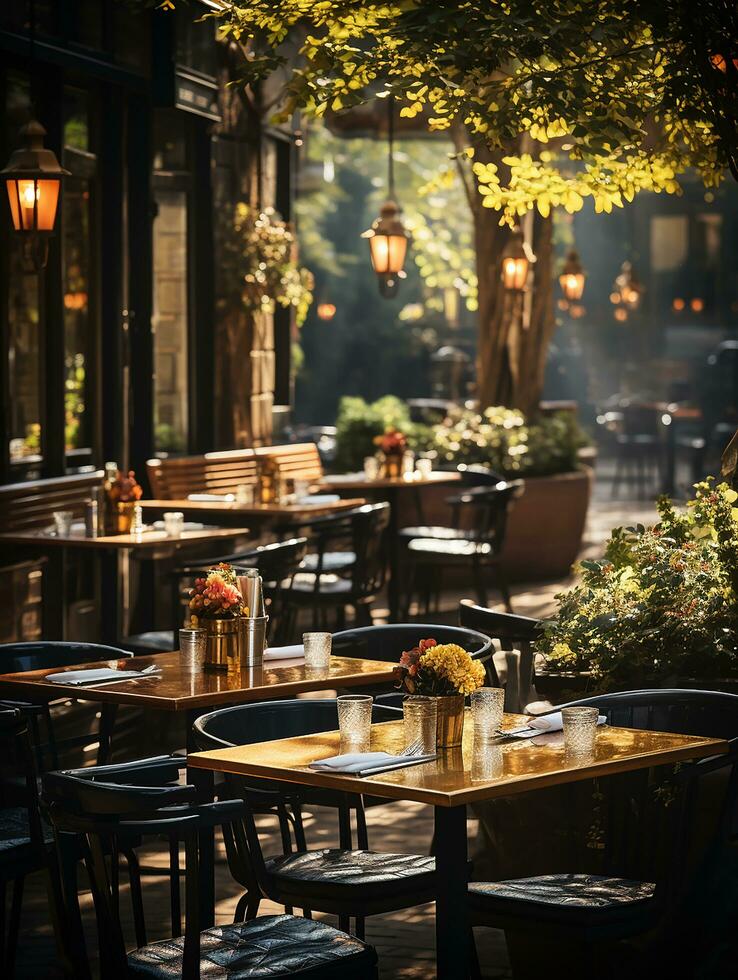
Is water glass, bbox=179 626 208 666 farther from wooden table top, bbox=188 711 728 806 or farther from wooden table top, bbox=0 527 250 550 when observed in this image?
wooden table top, bbox=0 527 250 550

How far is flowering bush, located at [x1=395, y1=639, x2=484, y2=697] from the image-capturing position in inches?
168

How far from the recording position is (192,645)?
5.44m

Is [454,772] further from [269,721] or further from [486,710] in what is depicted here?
[269,721]

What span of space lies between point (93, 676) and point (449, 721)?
4.76ft

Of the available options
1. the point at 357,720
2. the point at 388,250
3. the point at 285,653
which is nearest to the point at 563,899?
the point at 357,720

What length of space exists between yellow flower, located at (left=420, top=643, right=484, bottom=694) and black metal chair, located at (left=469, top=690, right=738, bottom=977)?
19.0 inches

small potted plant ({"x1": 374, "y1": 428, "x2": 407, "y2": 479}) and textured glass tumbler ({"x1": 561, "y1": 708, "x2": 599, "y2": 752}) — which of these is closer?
textured glass tumbler ({"x1": 561, "y1": 708, "x2": 599, "y2": 752})

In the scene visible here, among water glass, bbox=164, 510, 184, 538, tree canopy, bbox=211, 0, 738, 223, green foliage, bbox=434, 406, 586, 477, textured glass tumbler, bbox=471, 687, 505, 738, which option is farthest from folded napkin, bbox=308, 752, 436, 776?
green foliage, bbox=434, 406, 586, 477

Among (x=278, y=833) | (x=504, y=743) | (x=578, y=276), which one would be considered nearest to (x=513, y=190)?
(x=278, y=833)

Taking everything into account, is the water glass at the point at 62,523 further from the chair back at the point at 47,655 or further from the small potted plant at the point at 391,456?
the small potted plant at the point at 391,456

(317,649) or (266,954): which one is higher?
(317,649)

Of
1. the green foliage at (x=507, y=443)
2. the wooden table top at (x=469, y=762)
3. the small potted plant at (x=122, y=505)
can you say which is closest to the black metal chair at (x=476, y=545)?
the green foliage at (x=507, y=443)

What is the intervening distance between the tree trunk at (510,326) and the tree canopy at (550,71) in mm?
8362

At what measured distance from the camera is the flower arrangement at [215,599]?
546cm
